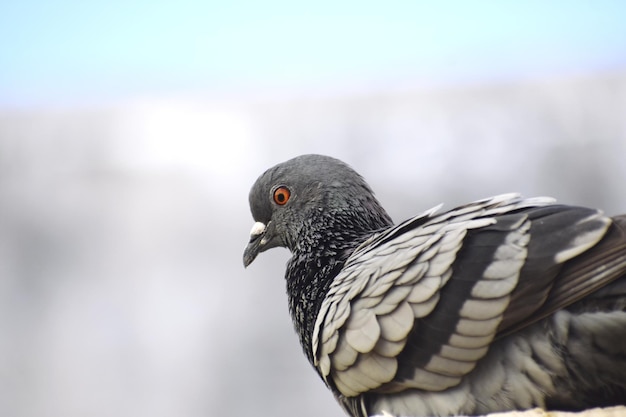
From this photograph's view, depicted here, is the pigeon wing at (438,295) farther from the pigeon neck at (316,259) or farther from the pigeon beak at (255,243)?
the pigeon beak at (255,243)

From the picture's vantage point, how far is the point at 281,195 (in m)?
3.76

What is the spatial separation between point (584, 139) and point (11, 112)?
18.7 ft

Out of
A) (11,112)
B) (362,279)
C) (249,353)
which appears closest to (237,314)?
(249,353)

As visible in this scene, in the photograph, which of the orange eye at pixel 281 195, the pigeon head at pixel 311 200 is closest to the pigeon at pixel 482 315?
the pigeon head at pixel 311 200

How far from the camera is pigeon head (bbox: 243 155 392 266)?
3627 mm

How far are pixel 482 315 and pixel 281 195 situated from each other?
1.44 metres

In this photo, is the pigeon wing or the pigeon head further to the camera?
the pigeon head

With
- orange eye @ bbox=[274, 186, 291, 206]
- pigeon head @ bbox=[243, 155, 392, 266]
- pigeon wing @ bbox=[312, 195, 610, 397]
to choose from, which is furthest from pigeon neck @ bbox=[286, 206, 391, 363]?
pigeon wing @ bbox=[312, 195, 610, 397]

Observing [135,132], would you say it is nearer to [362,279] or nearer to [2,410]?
[2,410]

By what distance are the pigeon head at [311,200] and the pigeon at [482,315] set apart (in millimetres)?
439

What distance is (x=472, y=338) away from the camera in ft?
8.46

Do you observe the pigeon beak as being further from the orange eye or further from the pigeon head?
the orange eye

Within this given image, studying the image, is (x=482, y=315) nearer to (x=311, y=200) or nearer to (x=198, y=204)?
(x=311, y=200)

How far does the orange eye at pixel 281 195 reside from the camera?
3.74 metres
